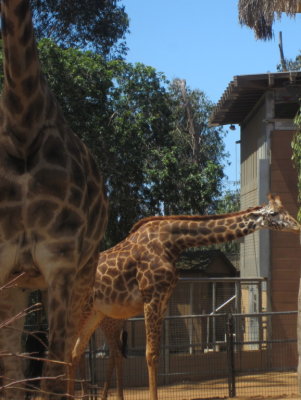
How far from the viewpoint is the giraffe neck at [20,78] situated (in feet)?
15.4

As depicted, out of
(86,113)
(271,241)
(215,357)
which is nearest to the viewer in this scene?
(215,357)

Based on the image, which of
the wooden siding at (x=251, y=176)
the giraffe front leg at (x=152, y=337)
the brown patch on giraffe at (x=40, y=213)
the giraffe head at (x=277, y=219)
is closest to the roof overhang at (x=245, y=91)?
the wooden siding at (x=251, y=176)

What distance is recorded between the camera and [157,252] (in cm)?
1108

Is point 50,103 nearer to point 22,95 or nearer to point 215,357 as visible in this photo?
point 22,95

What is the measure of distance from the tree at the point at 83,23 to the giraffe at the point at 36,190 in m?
22.6

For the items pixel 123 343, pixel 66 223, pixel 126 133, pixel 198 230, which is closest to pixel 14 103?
pixel 66 223

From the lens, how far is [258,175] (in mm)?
17031

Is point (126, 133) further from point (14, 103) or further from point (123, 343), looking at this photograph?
point (14, 103)

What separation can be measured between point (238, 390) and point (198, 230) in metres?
3.30

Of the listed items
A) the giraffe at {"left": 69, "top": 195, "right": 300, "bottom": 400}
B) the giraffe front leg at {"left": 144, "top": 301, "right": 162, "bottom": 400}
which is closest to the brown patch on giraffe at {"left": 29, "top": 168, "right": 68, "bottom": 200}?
the giraffe front leg at {"left": 144, "top": 301, "right": 162, "bottom": 400}

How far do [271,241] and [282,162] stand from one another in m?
1.64

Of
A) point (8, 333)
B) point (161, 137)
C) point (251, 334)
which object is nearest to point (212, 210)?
point (161, 137)

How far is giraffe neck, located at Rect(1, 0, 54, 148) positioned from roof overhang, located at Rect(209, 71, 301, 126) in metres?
11.7

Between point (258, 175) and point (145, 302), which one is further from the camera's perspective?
point (258, 175)
